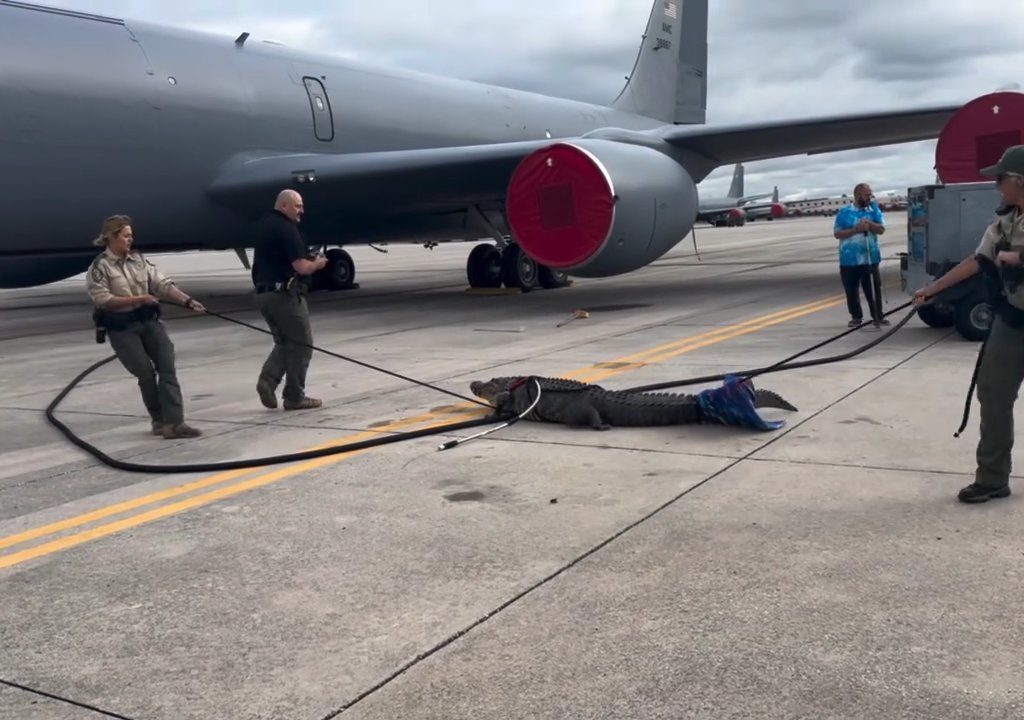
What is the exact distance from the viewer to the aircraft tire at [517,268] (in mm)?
15773

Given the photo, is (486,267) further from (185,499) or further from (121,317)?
(185,499)

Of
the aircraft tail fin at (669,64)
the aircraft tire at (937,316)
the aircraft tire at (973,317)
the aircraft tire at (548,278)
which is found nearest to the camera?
the aircraft tire at (973,317)

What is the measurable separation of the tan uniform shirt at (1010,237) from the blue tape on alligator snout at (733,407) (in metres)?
1.61

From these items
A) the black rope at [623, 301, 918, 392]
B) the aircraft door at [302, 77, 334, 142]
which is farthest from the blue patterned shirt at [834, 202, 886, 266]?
the aircraft door at [302, 77, 334, 142]

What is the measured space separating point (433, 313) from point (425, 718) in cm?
1062

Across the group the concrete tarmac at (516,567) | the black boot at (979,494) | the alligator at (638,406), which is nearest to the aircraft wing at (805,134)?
the concrete tarmac at (516,567)

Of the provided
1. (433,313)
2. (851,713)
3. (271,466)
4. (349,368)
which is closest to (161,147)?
(433,313)

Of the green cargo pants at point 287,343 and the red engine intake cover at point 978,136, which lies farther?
the red engine intake cover at point 978,136

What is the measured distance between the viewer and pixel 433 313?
13.0 m

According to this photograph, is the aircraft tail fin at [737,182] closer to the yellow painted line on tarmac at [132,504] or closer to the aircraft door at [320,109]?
the aircraft door at [320,109]

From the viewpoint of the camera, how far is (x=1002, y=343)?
13.7ft

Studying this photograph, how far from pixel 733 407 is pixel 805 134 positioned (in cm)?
1004

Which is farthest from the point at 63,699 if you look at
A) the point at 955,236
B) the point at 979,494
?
the point at 955,236

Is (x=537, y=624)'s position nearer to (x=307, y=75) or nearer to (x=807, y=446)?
(x=807, y=446)
